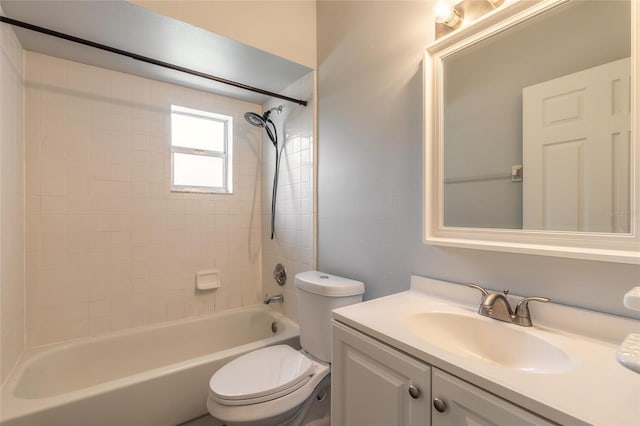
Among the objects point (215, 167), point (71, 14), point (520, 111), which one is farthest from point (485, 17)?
point (215, 167)

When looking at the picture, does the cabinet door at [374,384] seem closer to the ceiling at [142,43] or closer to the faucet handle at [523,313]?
the faucet handle at [523,313]

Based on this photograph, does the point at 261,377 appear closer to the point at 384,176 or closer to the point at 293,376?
the point at 293,376

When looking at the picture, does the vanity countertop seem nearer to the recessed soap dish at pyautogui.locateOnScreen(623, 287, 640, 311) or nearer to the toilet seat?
the recessed soap dish at pyautogui.locateOnScreen(623, 287, 640, 311)

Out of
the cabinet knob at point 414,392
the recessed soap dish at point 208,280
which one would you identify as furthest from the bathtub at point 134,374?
the cabinet knob at point 414,392

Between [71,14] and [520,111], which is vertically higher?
[71,14]

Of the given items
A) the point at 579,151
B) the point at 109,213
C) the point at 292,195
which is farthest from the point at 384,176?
the point at 109,213

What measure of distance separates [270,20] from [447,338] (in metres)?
1.95

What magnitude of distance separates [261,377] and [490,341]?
971mm

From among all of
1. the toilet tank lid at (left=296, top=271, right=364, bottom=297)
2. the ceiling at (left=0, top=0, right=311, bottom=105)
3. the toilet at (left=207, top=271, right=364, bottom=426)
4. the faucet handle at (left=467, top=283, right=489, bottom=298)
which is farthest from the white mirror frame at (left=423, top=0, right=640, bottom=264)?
the ceiling at (left=0, top=0, right=311, bottom=105)

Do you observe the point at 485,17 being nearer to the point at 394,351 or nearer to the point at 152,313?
the point at 394,351

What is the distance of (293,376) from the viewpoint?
4.14 ft

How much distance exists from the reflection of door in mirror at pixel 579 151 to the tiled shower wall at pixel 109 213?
209cm

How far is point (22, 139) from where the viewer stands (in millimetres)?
1620

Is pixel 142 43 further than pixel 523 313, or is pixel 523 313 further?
pixel 142 43
